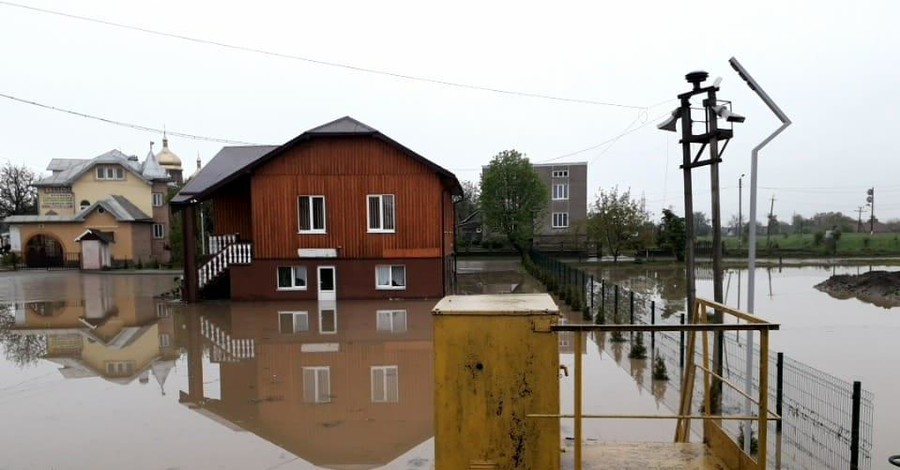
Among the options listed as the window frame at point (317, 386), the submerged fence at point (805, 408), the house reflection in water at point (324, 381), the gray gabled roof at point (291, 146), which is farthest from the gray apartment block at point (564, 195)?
the window frame at point (317, 386)

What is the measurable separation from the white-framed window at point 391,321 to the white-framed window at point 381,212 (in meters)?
4.33

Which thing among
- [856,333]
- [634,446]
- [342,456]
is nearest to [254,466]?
[342,456]

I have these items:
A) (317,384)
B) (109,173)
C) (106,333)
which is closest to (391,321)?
(317,384)

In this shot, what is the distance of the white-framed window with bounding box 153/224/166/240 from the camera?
4526 centimetres

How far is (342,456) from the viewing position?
6992mm

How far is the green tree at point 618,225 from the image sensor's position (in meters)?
44.0

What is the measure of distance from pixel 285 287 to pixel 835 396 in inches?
712

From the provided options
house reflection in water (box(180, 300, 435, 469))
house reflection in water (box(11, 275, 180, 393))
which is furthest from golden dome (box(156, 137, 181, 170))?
house reflection in water (box(180, 300, 435, 469))

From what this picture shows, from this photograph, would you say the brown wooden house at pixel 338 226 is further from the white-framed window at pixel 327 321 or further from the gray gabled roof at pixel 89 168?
the gray gabled roof at pixel 89 168

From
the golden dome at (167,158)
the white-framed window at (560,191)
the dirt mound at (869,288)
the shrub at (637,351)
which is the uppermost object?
the golden dome at (167,158)

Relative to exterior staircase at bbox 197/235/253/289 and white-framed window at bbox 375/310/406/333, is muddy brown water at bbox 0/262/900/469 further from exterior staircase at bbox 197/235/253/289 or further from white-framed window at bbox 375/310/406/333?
exterior staircase at bbox 197/235/253/289

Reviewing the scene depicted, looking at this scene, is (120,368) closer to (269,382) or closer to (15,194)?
(269,382)

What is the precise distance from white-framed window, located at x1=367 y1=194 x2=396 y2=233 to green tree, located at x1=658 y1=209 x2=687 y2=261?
109 ft

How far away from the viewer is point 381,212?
2162cm
